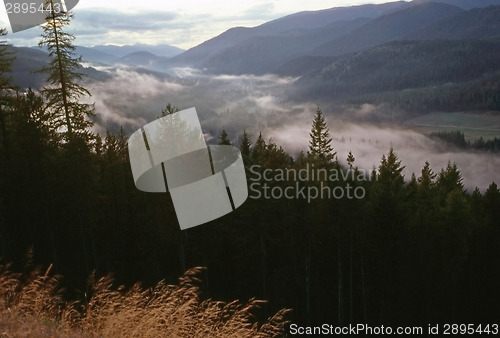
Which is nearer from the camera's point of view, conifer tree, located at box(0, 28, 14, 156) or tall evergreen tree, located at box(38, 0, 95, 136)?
conifer tree, located at box(0, 28, 14, 156)

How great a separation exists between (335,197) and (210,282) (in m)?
10.3

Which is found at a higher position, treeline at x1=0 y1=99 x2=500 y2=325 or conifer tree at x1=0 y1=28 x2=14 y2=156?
conifer tree at x1=0 y1=28 x2=14 y2=156

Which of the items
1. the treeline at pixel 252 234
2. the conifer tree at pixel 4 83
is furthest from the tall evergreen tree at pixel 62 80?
the conifer tree at pixel 4 83

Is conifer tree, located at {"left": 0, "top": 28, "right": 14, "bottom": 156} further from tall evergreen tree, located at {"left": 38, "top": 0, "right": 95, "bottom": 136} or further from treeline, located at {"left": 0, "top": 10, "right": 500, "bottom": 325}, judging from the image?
tall evergreen tree, located at {"left": 38, "top": 0, "right": 95, "bottom": 136}

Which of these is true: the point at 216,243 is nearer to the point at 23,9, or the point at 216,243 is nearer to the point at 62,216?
the point at 62,216

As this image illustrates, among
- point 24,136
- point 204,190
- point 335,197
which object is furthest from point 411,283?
point 24,136

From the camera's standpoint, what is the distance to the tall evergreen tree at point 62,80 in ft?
64.9

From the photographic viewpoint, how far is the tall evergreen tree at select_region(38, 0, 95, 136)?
64.9ft

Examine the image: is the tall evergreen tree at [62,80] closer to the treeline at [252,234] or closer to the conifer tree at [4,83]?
the treeline at [252,234]

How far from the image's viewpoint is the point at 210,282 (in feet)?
88.5

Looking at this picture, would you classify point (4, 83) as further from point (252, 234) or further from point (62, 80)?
point (252, 234)

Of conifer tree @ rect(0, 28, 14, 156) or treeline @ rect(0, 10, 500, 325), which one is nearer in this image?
conifer tree @ rect(0, 28, 14, 156)

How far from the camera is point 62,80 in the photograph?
20.7m

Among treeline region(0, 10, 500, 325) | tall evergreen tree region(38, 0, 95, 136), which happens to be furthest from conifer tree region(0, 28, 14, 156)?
tall evergreen tree region(38, 0, 95, 136)
